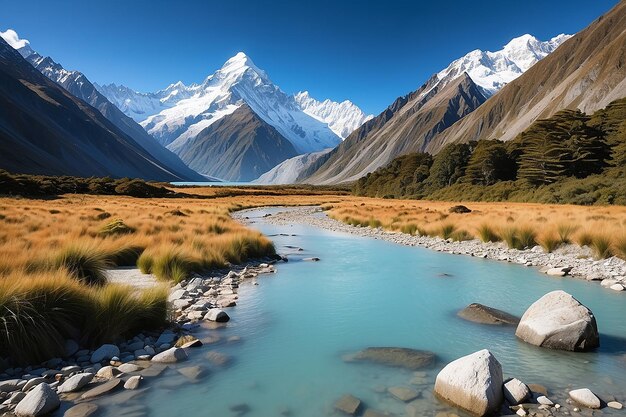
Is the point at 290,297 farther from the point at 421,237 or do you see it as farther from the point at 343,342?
the point at 421,237

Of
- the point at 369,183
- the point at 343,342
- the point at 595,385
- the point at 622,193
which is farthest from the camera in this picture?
the point at 369,183

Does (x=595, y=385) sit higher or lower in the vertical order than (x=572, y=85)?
lower

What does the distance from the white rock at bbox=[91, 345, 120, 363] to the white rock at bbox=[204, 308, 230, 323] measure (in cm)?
239

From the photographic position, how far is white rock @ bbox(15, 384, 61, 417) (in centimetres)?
523

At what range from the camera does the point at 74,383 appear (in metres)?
6.01

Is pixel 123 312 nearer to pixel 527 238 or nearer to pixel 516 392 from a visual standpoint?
pixel 516 392

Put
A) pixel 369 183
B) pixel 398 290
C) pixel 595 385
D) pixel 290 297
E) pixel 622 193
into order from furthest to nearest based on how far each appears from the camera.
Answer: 1. pixel 369 183
2. pixel 622 193
3. pixel 398 290
4. pixel 290 297
5. pixel 595 385

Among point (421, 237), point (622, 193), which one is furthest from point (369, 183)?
point (421, 237)

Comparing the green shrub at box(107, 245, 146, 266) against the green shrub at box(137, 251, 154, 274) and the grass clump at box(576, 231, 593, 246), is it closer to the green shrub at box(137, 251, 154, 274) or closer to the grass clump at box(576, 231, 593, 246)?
the green shrub at box(137, 251, 154, 274)

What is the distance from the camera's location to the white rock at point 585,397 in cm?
564

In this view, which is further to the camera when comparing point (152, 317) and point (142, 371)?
point (152, 317)

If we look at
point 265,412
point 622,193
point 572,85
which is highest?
point 572,85

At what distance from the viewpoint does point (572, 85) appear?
159m

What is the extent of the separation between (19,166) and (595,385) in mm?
164711
